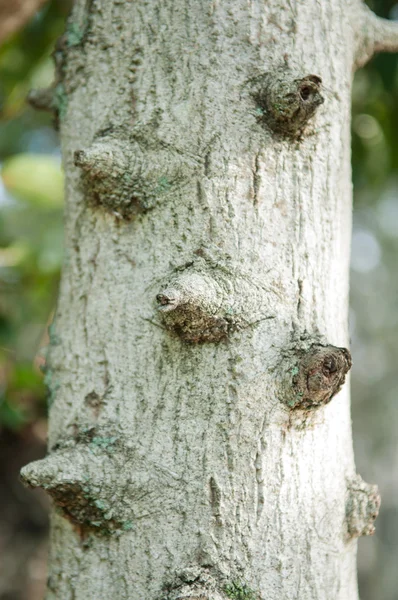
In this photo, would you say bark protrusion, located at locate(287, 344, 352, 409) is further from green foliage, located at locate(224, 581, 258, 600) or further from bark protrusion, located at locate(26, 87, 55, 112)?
bark protrusion, located at locate(26, 87, 55, 112)

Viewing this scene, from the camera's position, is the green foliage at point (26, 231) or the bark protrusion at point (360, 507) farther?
the green foliage at point (26, 231)

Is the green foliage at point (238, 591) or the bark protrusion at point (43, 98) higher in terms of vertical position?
the bark protrusion at point (43, 98)

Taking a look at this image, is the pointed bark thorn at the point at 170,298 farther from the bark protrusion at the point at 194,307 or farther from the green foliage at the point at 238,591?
the green foliage at the point at 238,591

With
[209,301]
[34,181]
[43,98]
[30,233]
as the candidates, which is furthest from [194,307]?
[30,233]

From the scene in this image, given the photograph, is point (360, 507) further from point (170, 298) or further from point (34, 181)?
point (34, 181)

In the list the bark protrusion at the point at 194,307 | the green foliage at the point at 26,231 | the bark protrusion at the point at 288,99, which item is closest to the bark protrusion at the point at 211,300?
the bark protrusion at the point at 194,307

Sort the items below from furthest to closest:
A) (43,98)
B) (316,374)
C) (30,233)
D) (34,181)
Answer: (30,233)
(34,181)
(43,98)
(316,374)

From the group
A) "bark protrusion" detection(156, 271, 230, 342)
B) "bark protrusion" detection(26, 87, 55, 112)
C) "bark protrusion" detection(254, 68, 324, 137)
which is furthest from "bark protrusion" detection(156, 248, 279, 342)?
"bark protrusion" detection(26, 87, 55, 112)
